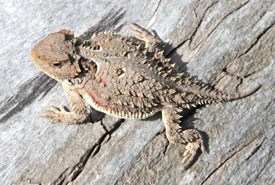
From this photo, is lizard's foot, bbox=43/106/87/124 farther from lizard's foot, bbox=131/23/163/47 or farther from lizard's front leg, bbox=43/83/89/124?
lizard's foot, bbox=131/23/163/47

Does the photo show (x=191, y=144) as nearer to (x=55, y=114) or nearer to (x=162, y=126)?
(x=162, y=126)

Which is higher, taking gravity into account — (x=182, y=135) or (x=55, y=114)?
(x=182, y=135)

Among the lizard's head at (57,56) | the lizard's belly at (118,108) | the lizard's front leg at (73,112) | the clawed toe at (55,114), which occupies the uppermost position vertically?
the lizard's head at (57,56)

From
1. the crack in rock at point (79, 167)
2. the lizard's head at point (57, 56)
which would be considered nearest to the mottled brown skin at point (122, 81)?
the lizard's head at point (57, 56)

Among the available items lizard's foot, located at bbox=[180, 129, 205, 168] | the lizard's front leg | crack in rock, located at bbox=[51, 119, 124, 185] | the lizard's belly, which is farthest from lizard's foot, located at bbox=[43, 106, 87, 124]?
lizard's foot, located at bbox=[180, 129, 205, 168]

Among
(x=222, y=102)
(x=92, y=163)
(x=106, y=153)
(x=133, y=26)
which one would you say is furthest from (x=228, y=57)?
(x=92, y=163)

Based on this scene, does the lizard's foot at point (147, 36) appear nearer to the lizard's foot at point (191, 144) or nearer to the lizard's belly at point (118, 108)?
the lizard's belly at point (118, 108)

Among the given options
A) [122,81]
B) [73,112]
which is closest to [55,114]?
[73,112]
